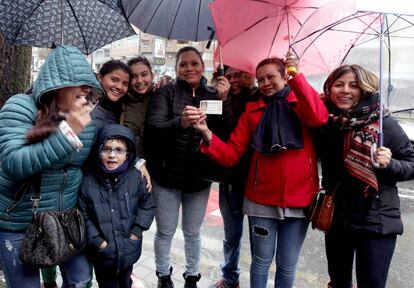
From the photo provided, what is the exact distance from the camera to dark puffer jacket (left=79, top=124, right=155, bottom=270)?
2.23 metres

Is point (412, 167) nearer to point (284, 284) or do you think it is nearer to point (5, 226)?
point (284, 284)

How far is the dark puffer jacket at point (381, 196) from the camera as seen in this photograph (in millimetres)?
2219

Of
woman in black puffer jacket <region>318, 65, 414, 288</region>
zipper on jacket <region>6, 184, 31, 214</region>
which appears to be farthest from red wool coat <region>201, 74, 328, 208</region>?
zipper on jacket <region>6, 184, 31, 214</region>

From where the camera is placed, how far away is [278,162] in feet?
8.05

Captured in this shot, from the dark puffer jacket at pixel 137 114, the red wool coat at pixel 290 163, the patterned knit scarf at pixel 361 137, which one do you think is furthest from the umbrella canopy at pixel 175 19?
the patterned knit scarf at pixel 361 137

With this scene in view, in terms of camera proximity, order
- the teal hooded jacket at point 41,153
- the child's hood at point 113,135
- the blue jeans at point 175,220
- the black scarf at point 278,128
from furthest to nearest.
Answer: the blue jeans at point 175,220
the black scarf at point 278,128
the child's hood at point 113,135
the teal hooded jacket at point 41,153

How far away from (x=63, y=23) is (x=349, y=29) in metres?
1.89

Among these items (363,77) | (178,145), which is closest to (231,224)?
(178,145)

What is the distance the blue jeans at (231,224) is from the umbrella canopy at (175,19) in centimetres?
135

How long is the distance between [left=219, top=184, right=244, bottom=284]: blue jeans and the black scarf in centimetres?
62

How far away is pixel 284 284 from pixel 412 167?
117cm

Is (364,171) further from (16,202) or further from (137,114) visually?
(16,202)

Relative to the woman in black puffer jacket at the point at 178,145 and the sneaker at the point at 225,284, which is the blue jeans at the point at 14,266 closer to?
the woman in black puffer jacket at the point at 178,145

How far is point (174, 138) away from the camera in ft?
8.87
